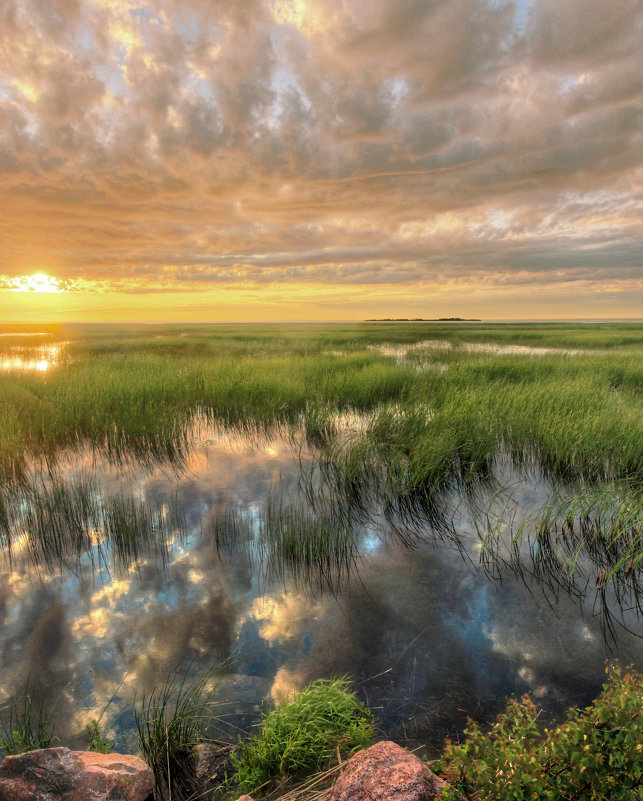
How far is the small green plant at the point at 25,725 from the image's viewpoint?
2557 millimetres

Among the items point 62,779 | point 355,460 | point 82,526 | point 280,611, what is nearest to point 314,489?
point 355,460

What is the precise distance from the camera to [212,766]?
2.62 metres

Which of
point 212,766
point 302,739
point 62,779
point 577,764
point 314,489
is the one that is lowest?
point 212,766

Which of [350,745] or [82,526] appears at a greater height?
[82,526]

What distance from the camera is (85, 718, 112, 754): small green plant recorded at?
2641 mm

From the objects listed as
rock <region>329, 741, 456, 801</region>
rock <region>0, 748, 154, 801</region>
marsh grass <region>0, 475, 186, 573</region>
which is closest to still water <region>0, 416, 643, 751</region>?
marsh grass <region>0, 475, 186, 573</region>

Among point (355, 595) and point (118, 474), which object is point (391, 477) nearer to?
point (355, 595)

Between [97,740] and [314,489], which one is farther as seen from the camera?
[314,489]

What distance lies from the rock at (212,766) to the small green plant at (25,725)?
101 cm

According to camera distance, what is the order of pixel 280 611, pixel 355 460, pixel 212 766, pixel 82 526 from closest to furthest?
pixel 212 766 < pixel 280 611 < pixel 82 526 < pixel 355 460

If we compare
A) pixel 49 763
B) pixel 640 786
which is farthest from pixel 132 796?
pixel 640 786

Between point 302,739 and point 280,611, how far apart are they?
161 cm

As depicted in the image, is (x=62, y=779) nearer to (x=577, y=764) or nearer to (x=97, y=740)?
(x=97, y=740)

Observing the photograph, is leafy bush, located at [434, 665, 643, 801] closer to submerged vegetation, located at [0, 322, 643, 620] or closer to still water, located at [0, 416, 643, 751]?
still water, located at [0, 416, 643, 751]
